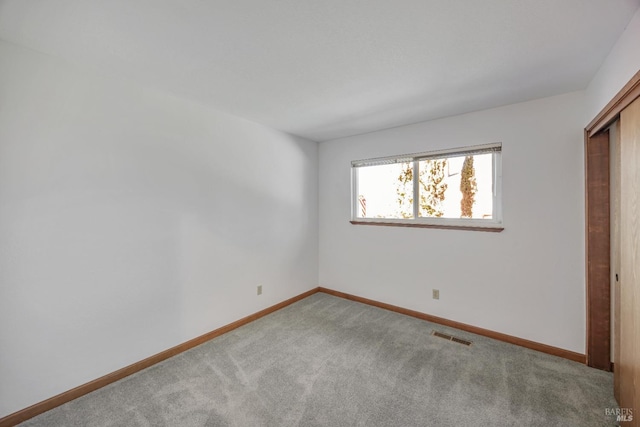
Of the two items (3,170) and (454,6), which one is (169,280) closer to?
(3,170)

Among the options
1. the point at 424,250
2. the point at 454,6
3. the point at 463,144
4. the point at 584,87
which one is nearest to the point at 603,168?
the point at 584,87

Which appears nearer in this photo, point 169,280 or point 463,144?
point 169,280

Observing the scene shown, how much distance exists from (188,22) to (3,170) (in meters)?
1.47

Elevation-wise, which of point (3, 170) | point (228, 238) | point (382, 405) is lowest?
point (382, 405)

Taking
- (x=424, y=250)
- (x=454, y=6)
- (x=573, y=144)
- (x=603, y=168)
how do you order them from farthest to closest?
1. (x=424, y=250)
2. (x=573, y=144)
3. (x=603, y=168)
4. (x=454, y=6)

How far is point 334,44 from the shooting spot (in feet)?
5.29

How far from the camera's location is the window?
277 cm

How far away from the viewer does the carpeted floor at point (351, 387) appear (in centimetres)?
167

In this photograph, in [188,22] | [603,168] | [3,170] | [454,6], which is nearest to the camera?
[454,6]

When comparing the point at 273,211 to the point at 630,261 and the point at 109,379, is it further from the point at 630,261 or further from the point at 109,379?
the point at 630,261

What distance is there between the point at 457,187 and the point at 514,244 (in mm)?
815

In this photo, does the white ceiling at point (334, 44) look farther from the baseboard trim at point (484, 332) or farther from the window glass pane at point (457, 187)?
the baseboard trim at point (484, 332)

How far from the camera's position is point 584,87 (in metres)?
2.20

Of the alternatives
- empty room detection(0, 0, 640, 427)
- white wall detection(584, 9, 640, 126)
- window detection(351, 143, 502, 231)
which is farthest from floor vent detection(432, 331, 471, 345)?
Result: white wall detection(584, 9, 640, 126)
